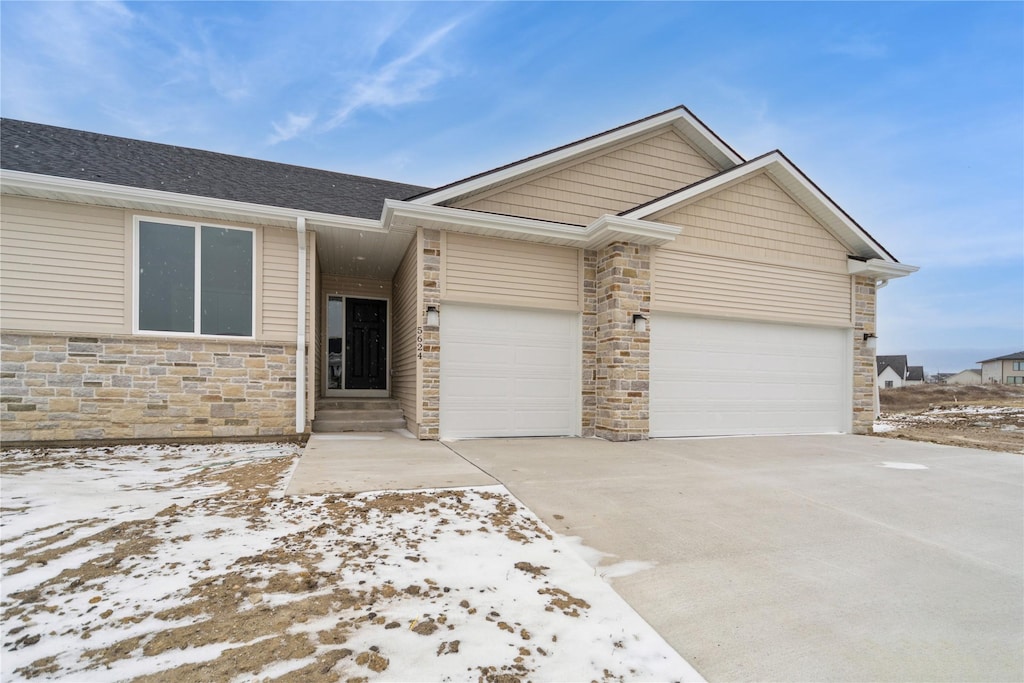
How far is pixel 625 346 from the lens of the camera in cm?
715

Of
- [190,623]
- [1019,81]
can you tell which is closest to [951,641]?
[190,623]

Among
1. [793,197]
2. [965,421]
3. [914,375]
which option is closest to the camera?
[793,197]

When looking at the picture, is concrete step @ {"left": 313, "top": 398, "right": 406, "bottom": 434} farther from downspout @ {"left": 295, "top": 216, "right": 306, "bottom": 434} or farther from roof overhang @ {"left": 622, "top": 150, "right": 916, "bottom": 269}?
roof overhang @ {"left": 622, "top": 150, "right": 916, "bottom": 269}

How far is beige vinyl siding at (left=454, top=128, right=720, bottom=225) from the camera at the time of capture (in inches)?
300

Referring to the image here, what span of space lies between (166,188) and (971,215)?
36365 millimetres

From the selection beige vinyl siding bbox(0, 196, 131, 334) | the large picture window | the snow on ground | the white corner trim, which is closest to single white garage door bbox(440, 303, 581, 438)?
the large picture window

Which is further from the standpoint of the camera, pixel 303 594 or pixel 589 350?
pixel 589 350

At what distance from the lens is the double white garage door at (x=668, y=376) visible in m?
7.07

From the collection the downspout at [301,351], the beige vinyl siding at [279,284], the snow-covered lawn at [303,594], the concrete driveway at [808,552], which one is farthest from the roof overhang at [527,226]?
the snow-covered lawn at [303,594]

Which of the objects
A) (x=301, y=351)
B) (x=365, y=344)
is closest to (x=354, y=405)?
(x=301, y=351)

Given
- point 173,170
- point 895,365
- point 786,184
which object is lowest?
point 895,365

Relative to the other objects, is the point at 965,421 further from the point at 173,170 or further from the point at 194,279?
the point at 173,170

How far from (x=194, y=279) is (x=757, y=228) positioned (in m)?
8.94

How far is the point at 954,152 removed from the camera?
1966cm
